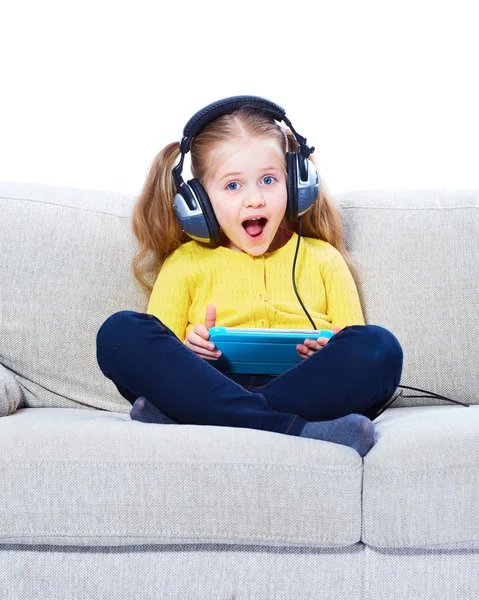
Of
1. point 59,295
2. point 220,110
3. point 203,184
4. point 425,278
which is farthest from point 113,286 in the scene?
point 425,278

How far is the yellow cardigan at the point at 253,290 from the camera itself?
71.9 inches

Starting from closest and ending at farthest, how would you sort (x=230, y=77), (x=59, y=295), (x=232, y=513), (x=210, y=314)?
(x=232, y=513) < (x=210, y=314) < (x=59, y=295) < (x=230, y=77)

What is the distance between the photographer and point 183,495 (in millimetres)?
1323

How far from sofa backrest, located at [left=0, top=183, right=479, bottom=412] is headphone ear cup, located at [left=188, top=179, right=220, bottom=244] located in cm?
27

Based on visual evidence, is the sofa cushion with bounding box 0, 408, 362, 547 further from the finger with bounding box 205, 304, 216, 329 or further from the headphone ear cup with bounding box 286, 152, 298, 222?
the headphone ear cup with bounding box 286, 152, 298, 222

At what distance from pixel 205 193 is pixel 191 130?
14cm

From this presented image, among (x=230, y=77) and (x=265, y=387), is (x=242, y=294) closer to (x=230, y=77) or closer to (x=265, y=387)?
(x=265, y=387)

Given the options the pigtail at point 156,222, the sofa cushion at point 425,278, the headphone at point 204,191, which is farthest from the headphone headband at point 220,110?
the sofa cushion at point 425,278

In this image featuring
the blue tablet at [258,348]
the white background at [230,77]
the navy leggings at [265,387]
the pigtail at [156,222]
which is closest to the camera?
the navy leggings at [265,387]

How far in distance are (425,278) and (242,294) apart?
441 mm

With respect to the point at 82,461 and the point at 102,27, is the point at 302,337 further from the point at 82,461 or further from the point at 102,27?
the point at 102,27

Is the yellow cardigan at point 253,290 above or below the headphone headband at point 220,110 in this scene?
below

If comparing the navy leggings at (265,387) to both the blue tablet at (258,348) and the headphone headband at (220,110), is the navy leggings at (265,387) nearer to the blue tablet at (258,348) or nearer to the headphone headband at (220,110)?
the blue tablet at (258,348)

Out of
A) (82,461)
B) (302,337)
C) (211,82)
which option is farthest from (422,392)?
(211,82)
